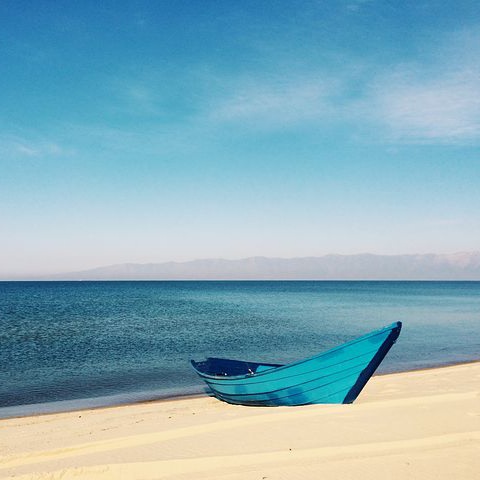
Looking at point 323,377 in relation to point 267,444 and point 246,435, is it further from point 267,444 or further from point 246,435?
point 267,444

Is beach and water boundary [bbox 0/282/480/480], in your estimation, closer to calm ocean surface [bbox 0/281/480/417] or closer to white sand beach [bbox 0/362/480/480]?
white sand beach [bbox 0/362/480/480]

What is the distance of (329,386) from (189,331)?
33015 mm

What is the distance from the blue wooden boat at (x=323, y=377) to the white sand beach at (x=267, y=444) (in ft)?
1.88

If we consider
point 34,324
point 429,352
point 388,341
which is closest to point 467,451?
point 388,341

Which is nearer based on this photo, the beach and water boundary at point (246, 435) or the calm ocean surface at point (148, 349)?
the beach and water boundary at point (246, 435)

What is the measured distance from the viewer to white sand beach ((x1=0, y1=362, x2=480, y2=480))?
26.4 feet

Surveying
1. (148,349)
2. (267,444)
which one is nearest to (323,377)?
(267,444)

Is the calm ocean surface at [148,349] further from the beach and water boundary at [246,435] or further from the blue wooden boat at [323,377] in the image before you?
the blue wooden boat at [323,377]

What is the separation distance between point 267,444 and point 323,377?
12.7 ft

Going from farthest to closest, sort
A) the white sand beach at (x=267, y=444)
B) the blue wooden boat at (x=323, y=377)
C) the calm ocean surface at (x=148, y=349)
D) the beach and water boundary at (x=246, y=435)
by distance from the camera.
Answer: the calm ocean surface at (x=148, y=349) → the blue wooden boat at (x=323, y=377) → the beach and water boundary at (x=246, y=435) → the white sand beach at (x=267, y=444)

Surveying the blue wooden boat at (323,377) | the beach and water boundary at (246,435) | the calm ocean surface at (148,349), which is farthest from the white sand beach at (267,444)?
the calm ocean surface at (148,349)

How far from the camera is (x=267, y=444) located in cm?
958

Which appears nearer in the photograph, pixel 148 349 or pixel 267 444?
pixel 267 444

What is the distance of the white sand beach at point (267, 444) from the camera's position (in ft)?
26.4
